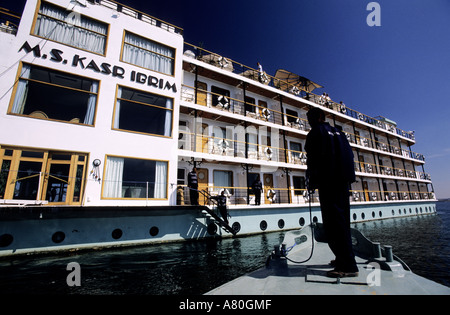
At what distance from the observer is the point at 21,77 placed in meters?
8.17

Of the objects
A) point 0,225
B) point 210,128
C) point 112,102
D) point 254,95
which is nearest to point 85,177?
point 0,225

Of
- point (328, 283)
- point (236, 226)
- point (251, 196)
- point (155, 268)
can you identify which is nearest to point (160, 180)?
point (236, 226)

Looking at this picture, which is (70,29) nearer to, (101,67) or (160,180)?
(101,67)

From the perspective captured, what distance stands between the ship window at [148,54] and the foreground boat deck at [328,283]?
1147 cm

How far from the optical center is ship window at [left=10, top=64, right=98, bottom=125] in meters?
8.19

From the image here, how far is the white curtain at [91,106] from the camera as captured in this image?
9.08 metres

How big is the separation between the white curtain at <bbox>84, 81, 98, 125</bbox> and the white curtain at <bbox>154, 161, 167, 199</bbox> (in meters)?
3.46

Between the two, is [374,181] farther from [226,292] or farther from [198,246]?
[226,292]

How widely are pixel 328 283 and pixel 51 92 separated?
553 inches

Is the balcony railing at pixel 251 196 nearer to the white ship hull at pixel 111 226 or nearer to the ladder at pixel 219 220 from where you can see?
the white ship hull at pixel 111 226

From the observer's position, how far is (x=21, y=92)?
26.7 ft

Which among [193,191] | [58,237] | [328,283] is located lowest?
[58,237]

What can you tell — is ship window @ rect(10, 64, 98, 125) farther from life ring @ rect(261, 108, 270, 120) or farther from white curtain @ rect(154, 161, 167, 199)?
life ring @ rect(261, 108, 270, 120)

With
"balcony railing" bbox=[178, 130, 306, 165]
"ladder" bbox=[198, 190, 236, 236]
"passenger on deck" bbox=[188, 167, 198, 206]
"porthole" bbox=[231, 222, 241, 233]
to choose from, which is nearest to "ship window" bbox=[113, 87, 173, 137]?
"balcony railing" bbox=[178, 130, 306, 165]
